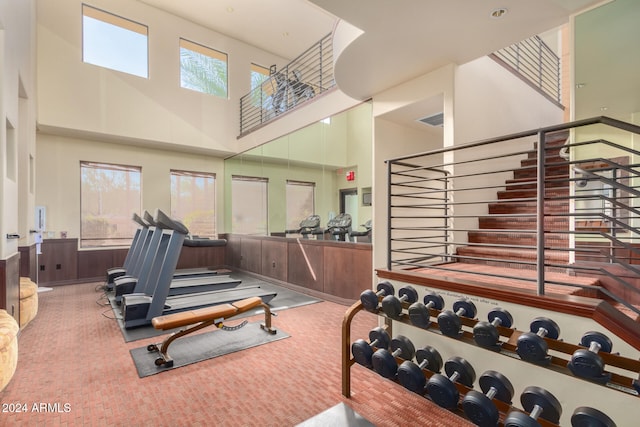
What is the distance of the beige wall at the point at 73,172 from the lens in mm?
6152

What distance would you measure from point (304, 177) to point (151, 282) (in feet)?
10.0

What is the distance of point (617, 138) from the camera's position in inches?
107

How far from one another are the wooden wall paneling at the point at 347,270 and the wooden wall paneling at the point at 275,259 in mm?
1278

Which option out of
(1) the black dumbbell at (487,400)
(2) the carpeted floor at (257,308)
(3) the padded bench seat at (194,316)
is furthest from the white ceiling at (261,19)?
(1) the black dumbbell at (487,400)

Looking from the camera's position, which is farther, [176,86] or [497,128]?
[176,86]

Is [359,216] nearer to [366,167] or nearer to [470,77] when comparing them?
[366,167]

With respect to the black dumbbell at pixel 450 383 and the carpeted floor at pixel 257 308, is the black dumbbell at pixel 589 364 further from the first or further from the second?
the carpeted floor at pixel 257 308

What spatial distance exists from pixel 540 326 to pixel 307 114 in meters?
4.91

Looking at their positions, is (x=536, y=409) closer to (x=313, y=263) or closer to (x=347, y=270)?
(x=347, y=270)

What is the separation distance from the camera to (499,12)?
2.49m

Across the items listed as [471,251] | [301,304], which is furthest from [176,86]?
[471,251]

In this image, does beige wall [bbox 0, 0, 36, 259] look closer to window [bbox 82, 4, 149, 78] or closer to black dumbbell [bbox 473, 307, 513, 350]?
window [bbox 82, 4, 149, 78]

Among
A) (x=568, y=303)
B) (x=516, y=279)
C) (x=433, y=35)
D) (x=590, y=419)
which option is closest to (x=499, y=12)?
(x=433, y=35)

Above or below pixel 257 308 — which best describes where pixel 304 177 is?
above
